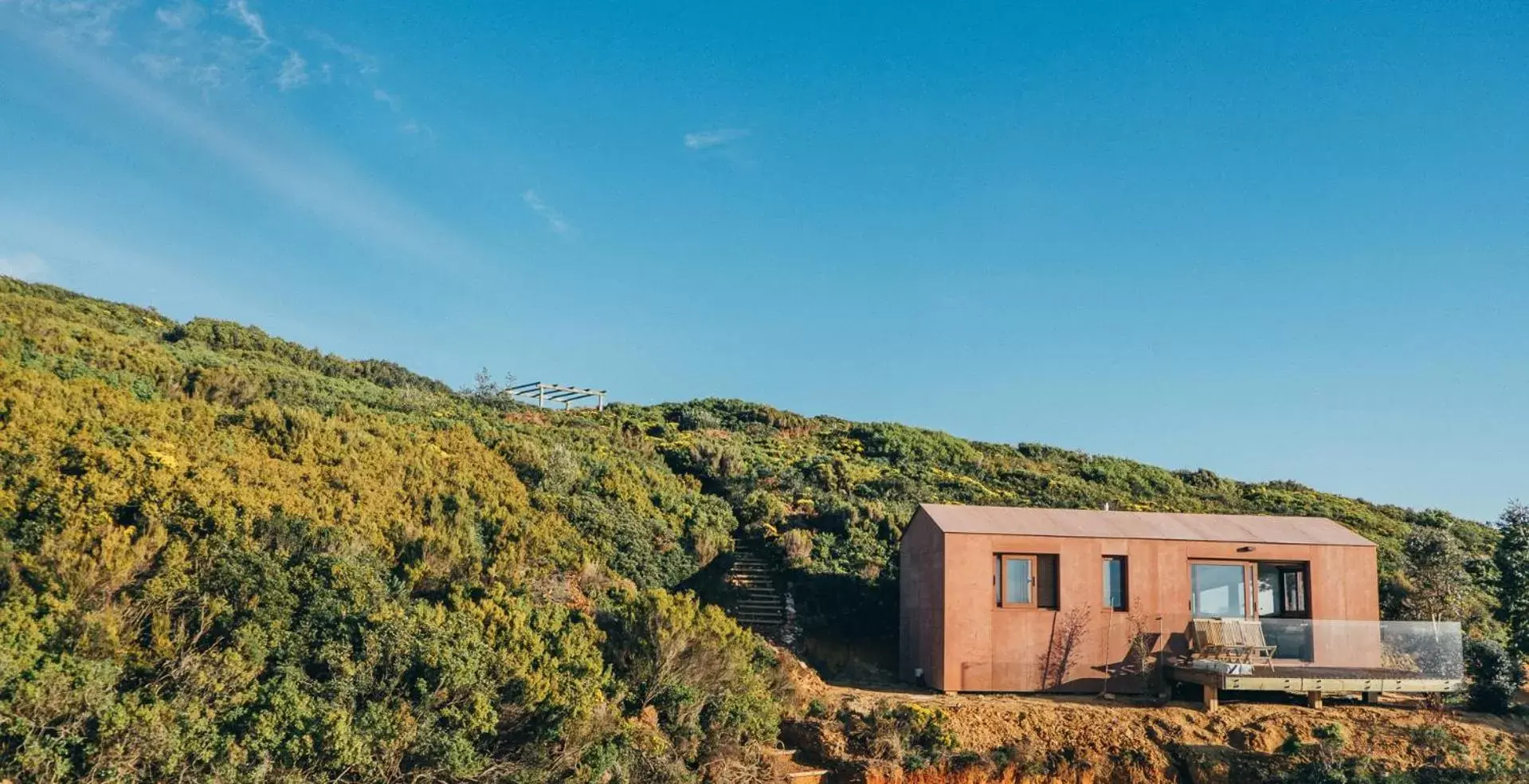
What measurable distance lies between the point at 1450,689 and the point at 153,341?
96.9 feet

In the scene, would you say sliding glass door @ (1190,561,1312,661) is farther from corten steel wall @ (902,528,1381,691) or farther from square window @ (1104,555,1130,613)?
square window @ (1104,555,1130,613)

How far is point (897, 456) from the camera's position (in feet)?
114

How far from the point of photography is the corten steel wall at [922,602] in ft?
53.0

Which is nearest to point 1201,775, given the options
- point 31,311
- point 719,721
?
point 719,721

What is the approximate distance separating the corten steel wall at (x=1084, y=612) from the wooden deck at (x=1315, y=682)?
963 millimetres

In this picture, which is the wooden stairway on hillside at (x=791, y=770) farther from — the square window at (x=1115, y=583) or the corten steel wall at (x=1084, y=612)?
the square window at (x=1115, y=583)

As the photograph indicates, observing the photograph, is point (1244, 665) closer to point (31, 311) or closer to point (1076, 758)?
point (1076, 758)

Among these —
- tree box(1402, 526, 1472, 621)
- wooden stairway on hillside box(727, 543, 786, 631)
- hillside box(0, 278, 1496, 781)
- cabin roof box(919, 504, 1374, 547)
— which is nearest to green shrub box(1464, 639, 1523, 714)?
cabin roof box(919, 504, 1374, 547)

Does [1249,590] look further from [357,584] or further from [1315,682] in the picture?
[357,584]

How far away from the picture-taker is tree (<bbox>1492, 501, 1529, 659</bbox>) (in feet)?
58.2

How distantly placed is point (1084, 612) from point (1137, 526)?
1893mm

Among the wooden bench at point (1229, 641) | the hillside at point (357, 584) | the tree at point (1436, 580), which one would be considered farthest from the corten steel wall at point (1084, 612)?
the tree at point (1436, 580)

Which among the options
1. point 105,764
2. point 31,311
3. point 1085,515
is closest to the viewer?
point 105,764

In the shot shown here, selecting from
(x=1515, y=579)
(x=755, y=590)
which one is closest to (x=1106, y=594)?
(x=755, y=590)
